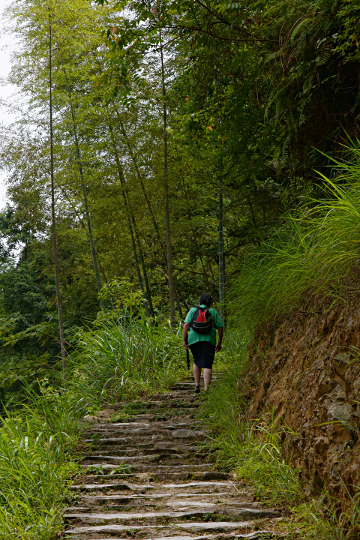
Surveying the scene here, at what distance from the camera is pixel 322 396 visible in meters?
2.72

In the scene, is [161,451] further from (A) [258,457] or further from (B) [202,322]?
(B) [202,322]

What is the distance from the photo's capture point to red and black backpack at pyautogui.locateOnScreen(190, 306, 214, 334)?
5621 millimetres

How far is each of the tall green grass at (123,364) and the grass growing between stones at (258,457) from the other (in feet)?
4.93

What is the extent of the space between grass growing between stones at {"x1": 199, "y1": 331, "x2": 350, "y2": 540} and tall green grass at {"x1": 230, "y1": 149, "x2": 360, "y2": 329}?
0.75m

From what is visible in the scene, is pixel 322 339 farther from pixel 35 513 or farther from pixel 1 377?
pixel 1 377

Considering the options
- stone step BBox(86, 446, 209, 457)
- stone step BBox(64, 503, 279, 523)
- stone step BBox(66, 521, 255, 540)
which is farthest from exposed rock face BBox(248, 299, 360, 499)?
stone step BBox(86, 446, 209, 457)

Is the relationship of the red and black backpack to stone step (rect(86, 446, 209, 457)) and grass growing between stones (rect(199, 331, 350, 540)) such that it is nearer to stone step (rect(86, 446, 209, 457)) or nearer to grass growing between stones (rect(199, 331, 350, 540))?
grass growing between stones (rect(199, 331, 350, 540))

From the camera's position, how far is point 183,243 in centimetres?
1182

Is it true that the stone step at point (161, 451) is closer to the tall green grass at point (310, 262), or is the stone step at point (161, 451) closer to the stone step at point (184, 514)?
the stone step at point (184, 514)

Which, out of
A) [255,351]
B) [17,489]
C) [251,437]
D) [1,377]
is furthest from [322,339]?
[1,377]

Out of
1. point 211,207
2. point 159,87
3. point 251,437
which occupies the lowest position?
point 251,437

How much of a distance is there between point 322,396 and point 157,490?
1.56 m

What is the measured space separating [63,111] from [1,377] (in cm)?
634

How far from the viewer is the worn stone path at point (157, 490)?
2738 mm
